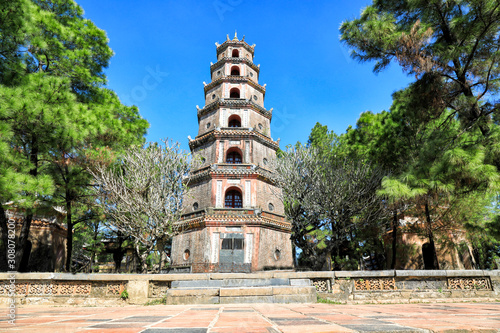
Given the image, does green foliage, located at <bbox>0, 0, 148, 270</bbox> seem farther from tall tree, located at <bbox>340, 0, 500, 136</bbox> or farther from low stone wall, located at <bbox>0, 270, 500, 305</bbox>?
tall tree, located at <bbox>340, 0, 500, 136</bbox>

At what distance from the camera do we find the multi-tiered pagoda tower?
16.6 metres

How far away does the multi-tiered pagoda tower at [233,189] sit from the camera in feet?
54.6

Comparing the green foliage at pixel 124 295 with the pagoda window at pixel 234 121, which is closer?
the green foliage at pixel 124 295

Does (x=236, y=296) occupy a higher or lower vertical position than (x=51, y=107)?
lower

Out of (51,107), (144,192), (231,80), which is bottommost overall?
(144,192)

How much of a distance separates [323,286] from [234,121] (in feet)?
55.1

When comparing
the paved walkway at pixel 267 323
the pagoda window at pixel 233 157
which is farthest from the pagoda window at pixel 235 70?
the paved walkway at pixel 267 323

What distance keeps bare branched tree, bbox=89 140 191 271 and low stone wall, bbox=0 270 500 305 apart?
4.21 metres

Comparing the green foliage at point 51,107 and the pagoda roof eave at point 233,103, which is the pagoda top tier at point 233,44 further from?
the green foliage at point 51,107

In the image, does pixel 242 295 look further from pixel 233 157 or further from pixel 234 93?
pixel 234 93

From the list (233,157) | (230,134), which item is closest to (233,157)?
(233,157)

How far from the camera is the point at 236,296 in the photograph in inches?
248

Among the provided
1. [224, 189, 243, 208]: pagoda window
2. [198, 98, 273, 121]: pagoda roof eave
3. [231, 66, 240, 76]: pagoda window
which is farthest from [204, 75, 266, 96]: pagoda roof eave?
[224, 189, 243, 208]: pagoda window

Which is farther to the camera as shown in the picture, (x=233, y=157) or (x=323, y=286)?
(x=233, y=157)
